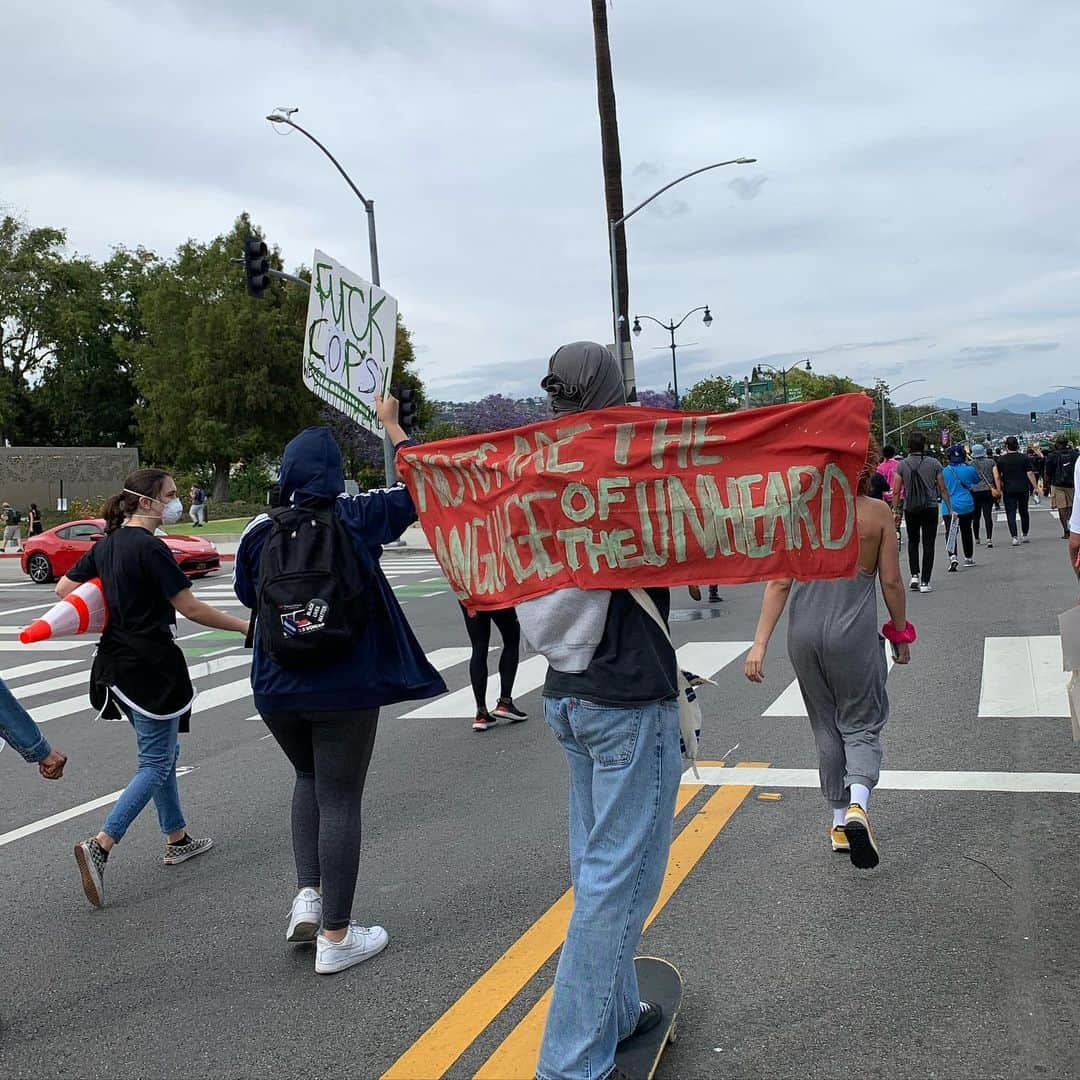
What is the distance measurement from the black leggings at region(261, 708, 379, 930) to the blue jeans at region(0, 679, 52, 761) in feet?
3.07

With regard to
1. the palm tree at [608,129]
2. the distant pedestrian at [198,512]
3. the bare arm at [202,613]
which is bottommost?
the distant pedestrian at [198,512]

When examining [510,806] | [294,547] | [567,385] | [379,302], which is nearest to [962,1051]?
[567,385]

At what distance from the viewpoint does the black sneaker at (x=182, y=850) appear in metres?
5.40

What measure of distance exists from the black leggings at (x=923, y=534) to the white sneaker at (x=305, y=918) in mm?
9907

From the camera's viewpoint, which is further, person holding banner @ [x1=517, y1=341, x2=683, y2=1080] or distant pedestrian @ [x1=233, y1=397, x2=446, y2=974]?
distant pedestrian @ [x1=233, y1=397, x2=446, y2=974]

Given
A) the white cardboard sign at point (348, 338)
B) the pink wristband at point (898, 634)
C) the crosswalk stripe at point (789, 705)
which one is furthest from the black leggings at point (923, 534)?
the white cardboard sign at point (348, 338)

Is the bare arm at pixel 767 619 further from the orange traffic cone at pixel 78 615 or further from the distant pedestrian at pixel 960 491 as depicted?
the distant pedestrian at pixel 960 491

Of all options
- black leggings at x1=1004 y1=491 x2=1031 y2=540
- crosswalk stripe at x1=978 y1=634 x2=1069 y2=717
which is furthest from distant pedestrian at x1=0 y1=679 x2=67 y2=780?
black leggings at x1=1004 y1=491 x2=1031 y2=540

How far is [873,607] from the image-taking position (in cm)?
471

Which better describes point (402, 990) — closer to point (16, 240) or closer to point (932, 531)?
point (932, 531)

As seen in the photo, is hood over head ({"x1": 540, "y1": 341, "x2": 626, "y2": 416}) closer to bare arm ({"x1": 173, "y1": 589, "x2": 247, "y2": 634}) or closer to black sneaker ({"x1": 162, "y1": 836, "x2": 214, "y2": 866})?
bare arm ({"x1": 173, "y1": 589, "x2": 247, "y2": 634})

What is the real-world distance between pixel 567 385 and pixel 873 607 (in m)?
2.16

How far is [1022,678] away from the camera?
323 inches

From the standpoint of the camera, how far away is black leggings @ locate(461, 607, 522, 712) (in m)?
7.68
